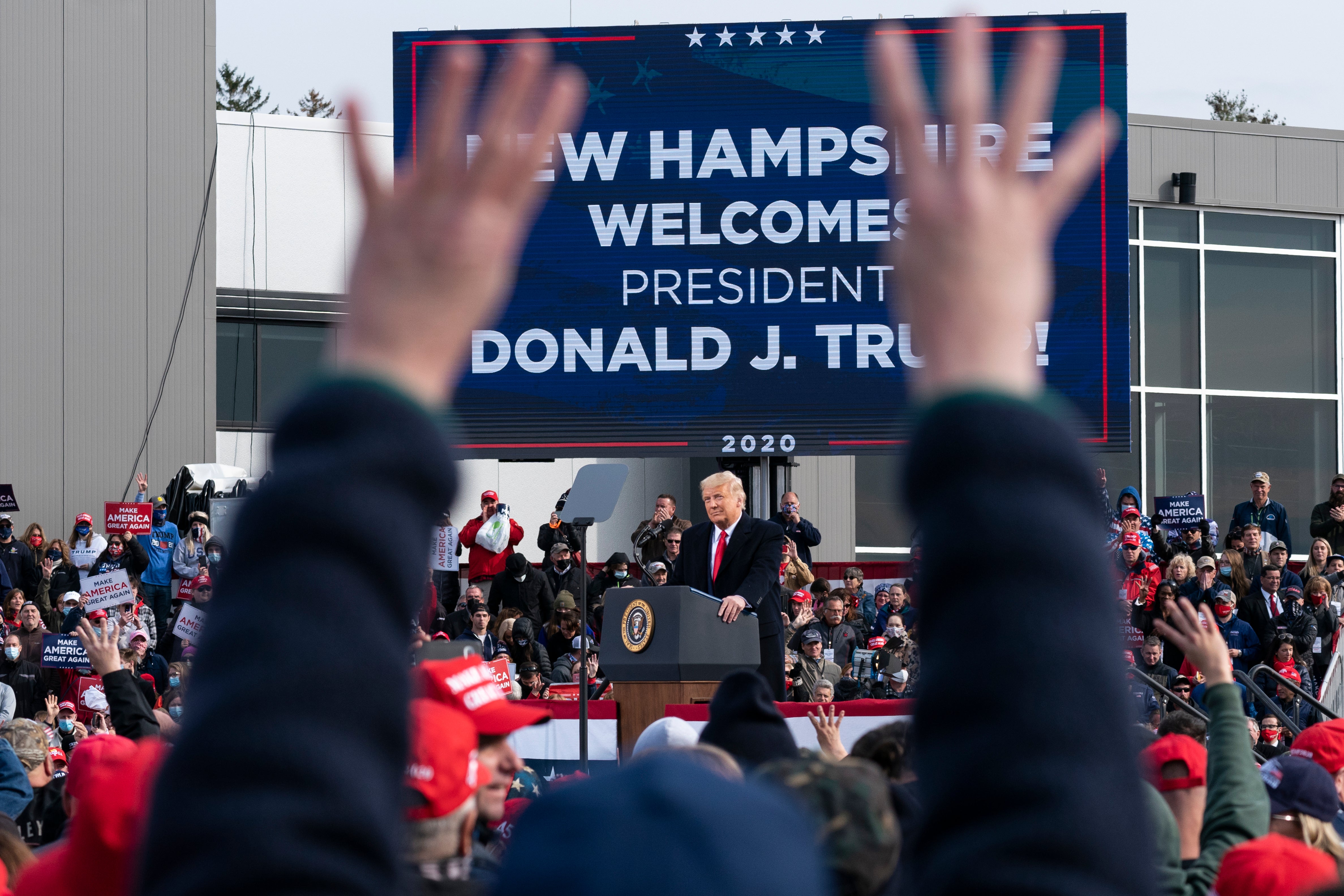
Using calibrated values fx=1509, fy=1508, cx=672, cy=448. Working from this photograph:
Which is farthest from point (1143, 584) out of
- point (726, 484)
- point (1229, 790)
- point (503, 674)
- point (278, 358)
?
point (278, 358)

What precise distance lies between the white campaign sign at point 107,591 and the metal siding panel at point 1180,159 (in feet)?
53.4

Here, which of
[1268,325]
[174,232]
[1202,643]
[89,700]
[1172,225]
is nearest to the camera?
[1202,643]

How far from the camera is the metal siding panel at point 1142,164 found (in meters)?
22.6

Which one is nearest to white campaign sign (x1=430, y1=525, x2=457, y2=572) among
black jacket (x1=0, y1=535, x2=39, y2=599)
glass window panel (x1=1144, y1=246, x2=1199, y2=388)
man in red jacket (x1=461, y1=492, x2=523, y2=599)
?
man in red jacket (x1=461, y1=492, x2=523, y2=599)

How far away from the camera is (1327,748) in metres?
4.71

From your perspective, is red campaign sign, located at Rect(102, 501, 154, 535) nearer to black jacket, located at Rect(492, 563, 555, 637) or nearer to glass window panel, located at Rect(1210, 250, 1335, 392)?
black jacket, located at Rect(492, 563, 555, 637)

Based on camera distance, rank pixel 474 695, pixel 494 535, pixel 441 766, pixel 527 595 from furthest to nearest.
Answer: pixel 494 535
pixel 527 595
pixel 474 695
pixel 441 766

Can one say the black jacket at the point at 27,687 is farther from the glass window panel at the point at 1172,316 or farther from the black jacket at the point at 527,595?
the glass window panel at the point at 1172,316

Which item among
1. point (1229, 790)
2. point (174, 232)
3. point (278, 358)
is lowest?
point (1229, 790)

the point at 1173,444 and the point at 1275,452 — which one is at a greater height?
the point at 1173,444

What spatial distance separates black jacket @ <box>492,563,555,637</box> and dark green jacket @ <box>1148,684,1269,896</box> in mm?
11466

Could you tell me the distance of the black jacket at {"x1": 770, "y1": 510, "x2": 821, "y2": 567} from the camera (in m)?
15.1

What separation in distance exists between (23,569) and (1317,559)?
42.7 ft

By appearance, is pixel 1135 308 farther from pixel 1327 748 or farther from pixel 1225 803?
pixel 1225 803
